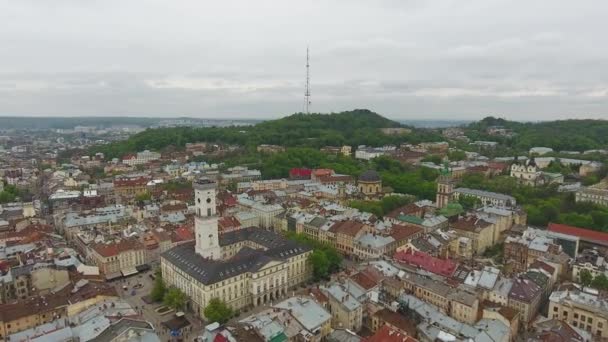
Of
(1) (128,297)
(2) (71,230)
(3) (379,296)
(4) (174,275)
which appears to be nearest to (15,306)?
(1) (128,297)

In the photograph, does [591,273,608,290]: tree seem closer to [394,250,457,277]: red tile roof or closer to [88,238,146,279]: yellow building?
[394,250,457,277]: red tile roof

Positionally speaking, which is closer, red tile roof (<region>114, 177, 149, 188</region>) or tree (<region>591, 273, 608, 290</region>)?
tree (<region>591, 273, 608, 290</region>)

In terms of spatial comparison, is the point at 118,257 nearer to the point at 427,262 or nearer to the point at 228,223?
the point at 228,223

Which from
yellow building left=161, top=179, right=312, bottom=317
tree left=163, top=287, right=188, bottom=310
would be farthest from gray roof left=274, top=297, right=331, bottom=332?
tree left=163, top=287, right=188, bottom=310

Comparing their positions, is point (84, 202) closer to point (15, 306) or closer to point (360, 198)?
point (15, 306)

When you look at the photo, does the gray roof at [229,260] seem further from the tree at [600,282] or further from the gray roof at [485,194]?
the gray roof at [485,194]

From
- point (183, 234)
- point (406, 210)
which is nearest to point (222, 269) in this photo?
point (183, 234)

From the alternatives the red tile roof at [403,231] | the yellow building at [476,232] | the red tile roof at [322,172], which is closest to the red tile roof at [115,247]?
the red tile roof at [403,231]
